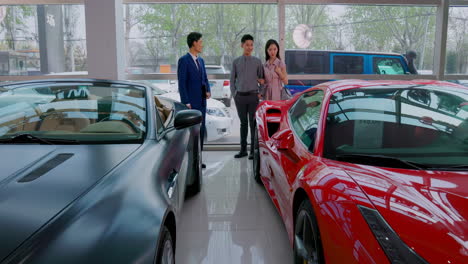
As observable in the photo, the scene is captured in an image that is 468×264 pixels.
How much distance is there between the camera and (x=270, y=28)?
620 centimetres

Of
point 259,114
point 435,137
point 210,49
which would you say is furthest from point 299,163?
point 210,49

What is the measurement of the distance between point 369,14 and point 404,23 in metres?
0.60

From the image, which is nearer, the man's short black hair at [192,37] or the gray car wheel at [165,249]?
the gray car wheel at [165,249]

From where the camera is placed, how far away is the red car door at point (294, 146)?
7.03 feet

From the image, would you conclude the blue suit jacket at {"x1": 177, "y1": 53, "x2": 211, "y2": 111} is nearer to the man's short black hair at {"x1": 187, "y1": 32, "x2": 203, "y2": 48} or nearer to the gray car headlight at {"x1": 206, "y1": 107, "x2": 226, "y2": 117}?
the man's short black hair at {"x1": 187, "y1": 32, "x2": 203, "y2": 48}

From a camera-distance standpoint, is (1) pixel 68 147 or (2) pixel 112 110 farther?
(2) pixel 112 110

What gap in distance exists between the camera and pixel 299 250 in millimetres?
1929

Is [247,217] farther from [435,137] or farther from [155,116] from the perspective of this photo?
[435,137]

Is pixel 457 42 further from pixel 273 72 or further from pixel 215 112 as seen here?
pixel 215 112

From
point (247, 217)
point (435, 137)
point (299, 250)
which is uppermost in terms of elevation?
point (435, 137)

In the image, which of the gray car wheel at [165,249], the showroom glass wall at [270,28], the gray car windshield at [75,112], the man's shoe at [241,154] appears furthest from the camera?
the showroom glass wall at [270,28]

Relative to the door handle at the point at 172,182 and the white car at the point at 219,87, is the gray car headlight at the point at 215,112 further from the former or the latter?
the door handle at the point at 172,182

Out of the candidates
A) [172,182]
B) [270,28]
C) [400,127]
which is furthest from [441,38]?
[172,182]

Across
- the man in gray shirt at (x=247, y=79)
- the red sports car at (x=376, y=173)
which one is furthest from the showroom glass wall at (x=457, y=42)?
the red sports car at (x=376, y=173)
